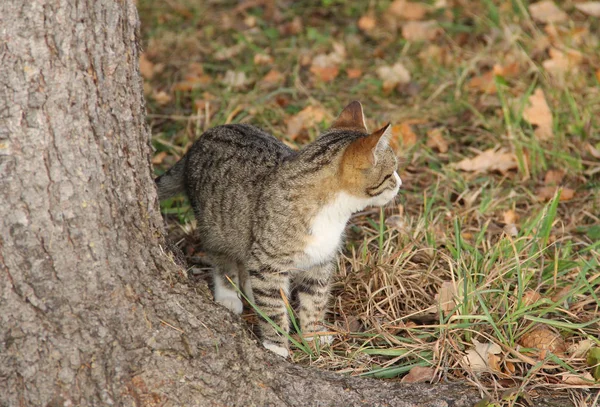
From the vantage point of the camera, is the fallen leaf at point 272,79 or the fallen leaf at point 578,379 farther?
the fallen leaf at point 272,79

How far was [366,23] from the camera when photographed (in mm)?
6793

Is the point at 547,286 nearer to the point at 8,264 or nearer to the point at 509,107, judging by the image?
the point at 509,107

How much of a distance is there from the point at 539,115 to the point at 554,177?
0.58 m

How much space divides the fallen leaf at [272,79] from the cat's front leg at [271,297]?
8.74ft

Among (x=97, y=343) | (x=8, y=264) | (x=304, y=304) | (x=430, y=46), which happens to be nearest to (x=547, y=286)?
(x=304, y=304)

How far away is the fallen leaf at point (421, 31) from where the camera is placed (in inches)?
256

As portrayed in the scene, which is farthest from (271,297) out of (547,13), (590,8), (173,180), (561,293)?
(590,8)

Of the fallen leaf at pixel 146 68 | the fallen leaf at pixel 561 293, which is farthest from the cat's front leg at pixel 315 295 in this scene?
the fallen leaf at pixel 146 68

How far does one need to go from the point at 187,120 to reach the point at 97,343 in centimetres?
282

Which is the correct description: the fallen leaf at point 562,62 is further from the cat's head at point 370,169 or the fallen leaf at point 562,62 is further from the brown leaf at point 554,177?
Result: the cat's head at point 370,169

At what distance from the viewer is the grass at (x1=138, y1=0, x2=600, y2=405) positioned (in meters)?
3.13

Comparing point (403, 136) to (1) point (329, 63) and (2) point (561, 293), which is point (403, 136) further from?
(2) point (561, 293)

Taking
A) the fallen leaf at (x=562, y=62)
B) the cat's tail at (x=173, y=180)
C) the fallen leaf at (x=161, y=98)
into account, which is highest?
the cat's tail at (x=173, y=180)

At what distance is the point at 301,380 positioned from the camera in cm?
292
